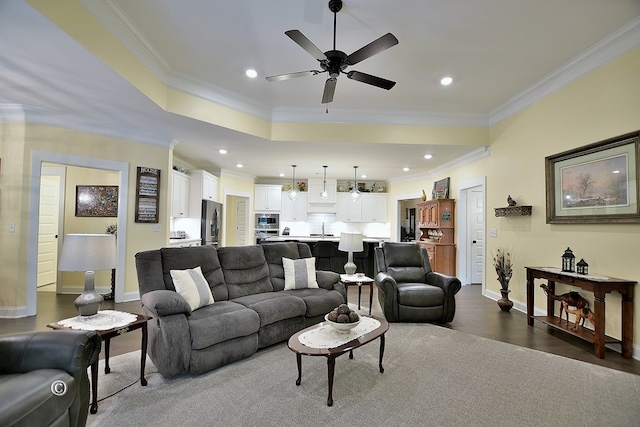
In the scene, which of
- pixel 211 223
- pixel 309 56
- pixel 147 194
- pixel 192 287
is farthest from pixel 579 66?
pixel 211 223

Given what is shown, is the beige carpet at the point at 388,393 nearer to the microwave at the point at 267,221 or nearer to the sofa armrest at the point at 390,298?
the sofa armrest at the point at 390,298

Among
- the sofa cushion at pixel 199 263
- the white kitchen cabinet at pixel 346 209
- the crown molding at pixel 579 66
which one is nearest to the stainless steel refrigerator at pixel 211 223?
the white kitchen cabinet at pixel 346 209

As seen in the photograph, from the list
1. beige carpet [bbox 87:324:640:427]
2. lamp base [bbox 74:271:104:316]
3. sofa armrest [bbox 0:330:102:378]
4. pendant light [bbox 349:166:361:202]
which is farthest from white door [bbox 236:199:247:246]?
sofa armrest [bbox 0:330:102:378]

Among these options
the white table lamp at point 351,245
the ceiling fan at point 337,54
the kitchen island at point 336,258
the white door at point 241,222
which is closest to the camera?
the ceiling fan at point 337,54

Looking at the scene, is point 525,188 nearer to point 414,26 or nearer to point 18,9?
point 414,26

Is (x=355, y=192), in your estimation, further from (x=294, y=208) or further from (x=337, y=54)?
(x=337, y=54)

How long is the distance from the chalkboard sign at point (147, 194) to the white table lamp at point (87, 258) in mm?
2805

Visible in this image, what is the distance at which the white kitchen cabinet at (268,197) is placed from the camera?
9.27 metres

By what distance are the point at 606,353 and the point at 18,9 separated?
223 inches

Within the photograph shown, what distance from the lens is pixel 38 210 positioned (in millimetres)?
4160

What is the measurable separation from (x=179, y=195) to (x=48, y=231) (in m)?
2.36

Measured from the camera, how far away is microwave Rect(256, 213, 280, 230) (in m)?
9.20

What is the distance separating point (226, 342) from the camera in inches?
108

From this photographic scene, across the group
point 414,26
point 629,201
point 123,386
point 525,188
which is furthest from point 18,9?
point 525,188
